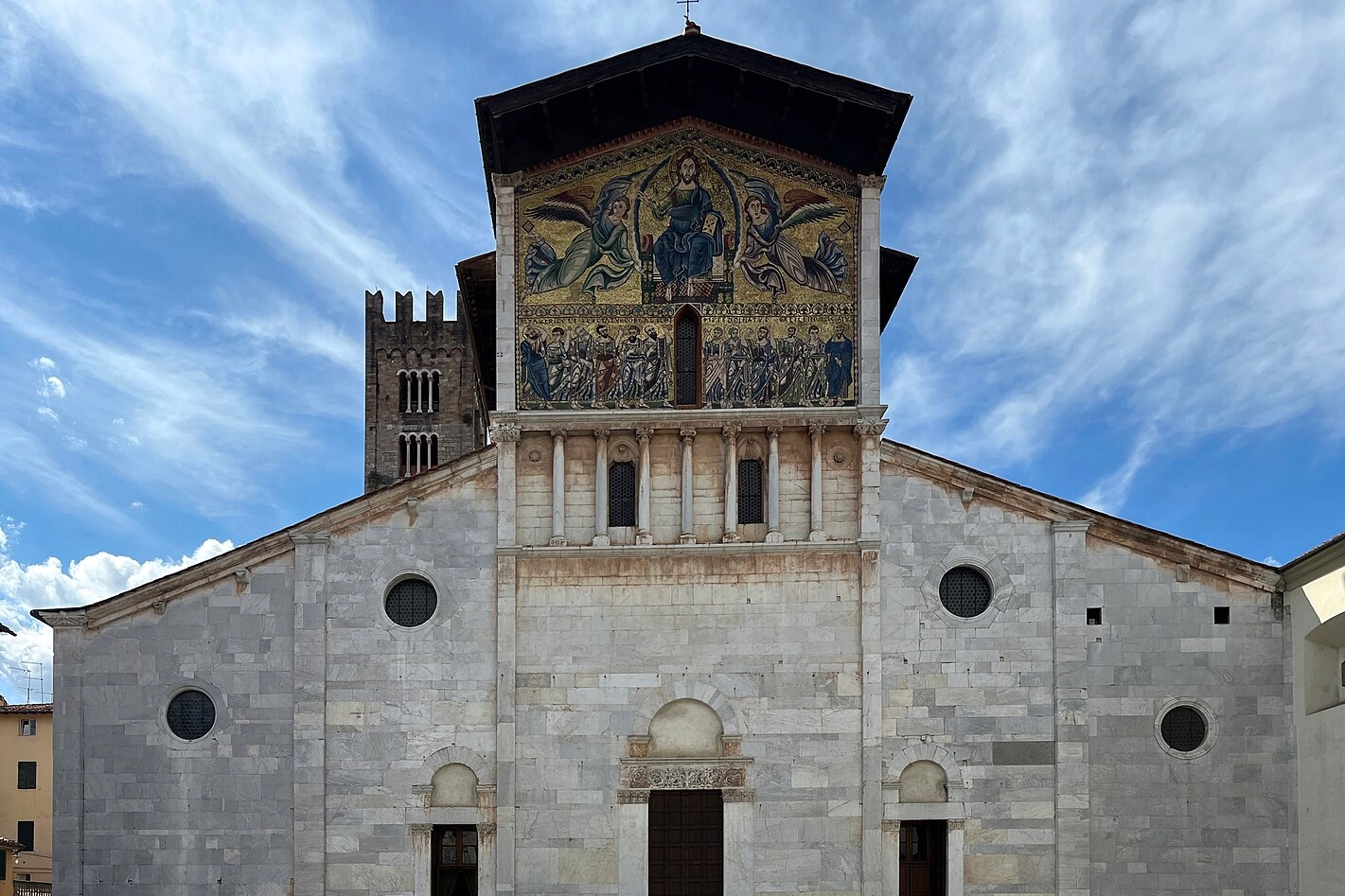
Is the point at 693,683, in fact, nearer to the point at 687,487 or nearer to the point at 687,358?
the point at 687,487

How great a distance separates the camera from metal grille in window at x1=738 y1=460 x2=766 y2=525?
19.6 m

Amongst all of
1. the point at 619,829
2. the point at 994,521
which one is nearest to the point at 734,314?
the point at 994,521

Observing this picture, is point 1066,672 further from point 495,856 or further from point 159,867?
point 159,867

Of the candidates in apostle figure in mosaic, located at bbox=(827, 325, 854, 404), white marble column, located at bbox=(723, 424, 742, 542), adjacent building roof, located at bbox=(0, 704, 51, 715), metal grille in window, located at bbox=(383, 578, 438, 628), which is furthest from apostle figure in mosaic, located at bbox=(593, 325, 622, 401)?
adjacent building roof, located at bbox=(0, 704, 51, 715)

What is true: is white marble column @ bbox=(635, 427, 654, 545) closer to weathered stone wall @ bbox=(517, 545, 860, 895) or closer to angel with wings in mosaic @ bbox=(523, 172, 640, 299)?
weathered stone wall @ bbox=(517, 545, 860, 895)

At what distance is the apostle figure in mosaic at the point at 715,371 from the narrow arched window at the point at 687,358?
0.56 ft

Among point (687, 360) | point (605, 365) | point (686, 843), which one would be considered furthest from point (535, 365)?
point (686, 843)

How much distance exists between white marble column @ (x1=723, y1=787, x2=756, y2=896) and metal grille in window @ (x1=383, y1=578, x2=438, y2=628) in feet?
17.7

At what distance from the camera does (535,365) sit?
64.9 ft

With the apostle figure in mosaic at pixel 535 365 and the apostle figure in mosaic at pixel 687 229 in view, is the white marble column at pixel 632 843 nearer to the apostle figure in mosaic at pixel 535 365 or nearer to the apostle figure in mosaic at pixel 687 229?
the apostle figure in mosaic at pixel 535 365

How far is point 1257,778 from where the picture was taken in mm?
18750

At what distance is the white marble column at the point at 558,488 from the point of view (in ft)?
63.5

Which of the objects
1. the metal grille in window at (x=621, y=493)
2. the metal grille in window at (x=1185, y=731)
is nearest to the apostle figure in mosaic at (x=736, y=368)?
the metal grille in window at (x=621, y=493)

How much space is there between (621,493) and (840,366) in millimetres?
→ 4014
